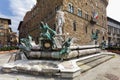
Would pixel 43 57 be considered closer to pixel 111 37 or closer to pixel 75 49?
pixel 75 49

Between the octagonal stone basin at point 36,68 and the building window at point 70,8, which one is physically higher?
the building window at point 70,8

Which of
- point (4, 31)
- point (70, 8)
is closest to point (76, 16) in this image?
point (70, 8)

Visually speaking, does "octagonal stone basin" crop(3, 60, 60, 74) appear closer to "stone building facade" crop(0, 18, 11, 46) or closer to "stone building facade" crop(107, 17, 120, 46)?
"stone building facade" crop(0, 18, 11, 46)

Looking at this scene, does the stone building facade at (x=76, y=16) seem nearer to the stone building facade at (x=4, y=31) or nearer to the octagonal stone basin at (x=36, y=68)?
the octagonal stone basin at (x=36, y=68)

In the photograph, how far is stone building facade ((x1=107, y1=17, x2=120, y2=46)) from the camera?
174ft

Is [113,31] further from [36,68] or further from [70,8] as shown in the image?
[36,68]

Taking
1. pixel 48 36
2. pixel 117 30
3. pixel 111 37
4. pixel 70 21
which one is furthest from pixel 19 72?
pixel 117 30

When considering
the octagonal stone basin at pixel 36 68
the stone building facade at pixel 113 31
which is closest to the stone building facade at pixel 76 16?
the stone building facade at pixel 113 31

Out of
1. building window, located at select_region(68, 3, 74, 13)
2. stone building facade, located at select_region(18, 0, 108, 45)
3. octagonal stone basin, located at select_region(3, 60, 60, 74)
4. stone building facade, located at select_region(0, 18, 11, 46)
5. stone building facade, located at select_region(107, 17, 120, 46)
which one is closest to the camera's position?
octagonal stone basin, located at select_region(3, 60, 60, 74)

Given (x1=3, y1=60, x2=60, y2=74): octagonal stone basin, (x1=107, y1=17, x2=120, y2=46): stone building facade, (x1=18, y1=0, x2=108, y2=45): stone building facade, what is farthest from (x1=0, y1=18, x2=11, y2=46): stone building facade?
(x1=3, y1=60, x2=60, y2=74): octagonal stone basin

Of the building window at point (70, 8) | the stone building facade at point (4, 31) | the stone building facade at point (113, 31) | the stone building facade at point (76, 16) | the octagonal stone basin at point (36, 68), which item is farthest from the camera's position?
the stone building facade at point (113, 31)

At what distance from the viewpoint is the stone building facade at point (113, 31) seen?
52963 millimetres

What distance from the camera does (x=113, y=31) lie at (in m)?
56.3

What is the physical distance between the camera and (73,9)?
27.9 meters
